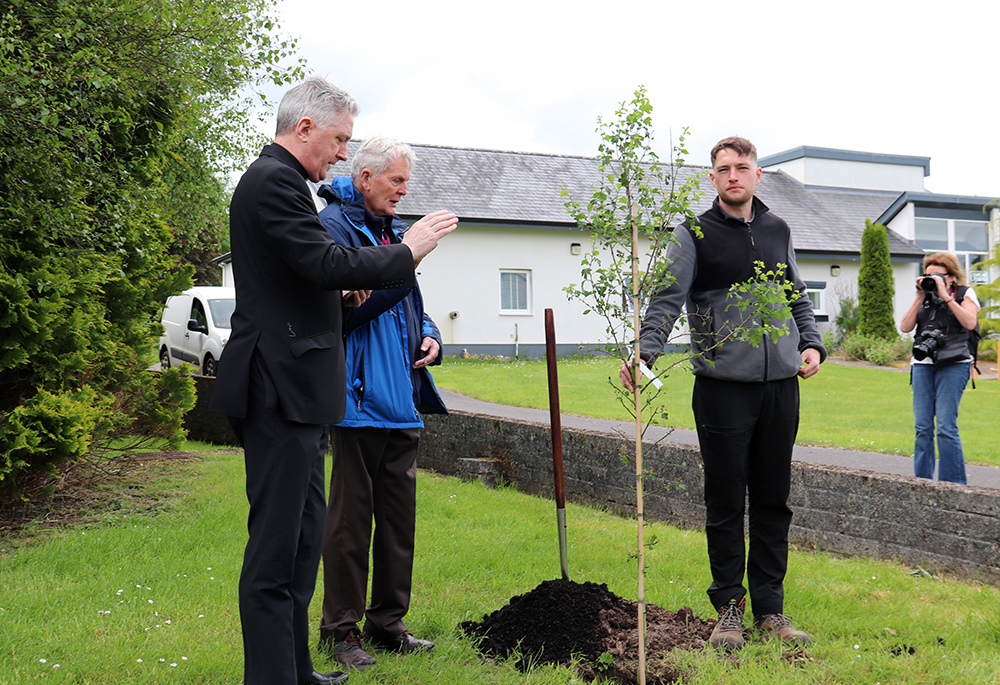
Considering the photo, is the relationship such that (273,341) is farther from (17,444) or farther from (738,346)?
(17,444)

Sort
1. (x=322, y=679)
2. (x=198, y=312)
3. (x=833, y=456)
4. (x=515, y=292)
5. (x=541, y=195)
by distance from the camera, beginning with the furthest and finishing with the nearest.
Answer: (x=541, y=195)
(x=515, y=292)
(x=198, y=312)
(x=833, y=456)
(x=322, y=679)

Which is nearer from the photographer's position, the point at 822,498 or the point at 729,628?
the point at 729,628

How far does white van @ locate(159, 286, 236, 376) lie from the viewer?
1658 cm

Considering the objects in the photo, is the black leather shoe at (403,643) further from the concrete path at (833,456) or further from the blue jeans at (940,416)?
the blue jeans at (940,416)

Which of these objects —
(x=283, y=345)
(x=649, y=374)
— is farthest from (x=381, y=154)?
(x=649, y=374)

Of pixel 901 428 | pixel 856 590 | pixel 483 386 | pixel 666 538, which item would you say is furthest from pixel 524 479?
pixel 483 386

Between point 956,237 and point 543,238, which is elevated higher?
point 956,237

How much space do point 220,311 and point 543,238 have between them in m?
10.2

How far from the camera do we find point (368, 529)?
372cm

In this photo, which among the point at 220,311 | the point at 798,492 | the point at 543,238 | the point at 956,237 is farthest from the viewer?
the point at 956,237

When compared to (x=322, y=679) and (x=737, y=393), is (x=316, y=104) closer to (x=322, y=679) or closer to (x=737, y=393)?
(x=322, y=679)

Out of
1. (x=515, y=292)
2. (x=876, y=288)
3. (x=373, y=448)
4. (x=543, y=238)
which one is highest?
(x=543, y=238)

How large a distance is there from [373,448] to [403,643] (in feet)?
2.82

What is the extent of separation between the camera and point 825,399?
15.1 meters
